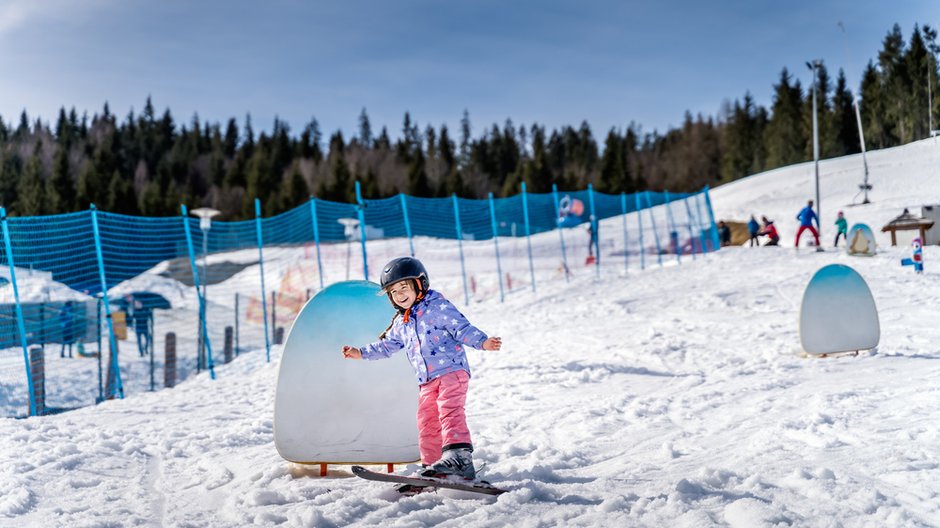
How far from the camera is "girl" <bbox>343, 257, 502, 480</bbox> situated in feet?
11.8

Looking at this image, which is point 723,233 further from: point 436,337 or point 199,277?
point 436,337

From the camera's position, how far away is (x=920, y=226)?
9125 millimetres

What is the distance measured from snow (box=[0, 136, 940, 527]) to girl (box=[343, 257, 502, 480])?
13.0 inches

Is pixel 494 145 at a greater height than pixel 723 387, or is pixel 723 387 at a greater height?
pixel 494 145

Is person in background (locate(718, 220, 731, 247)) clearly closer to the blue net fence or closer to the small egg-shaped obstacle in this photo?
the blue net fence

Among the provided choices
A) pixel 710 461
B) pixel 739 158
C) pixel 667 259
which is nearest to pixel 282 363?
pixel 710 461

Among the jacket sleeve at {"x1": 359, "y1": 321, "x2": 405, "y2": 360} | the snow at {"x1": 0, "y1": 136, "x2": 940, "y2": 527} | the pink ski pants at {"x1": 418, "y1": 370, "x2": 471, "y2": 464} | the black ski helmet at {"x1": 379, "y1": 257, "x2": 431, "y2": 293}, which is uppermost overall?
the black ski helmet at {"x1": 379, "y1": 257, "x2": 431, "y2": 293}

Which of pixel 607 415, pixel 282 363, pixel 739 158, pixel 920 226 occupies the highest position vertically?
pixel 739 158

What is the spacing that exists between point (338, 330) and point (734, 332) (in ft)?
24.0

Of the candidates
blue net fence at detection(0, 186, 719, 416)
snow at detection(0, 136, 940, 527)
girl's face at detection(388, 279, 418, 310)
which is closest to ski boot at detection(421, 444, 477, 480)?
snow at detection(0, 136, 940, 527)

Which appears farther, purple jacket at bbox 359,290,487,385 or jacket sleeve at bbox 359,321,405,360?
jacket sleeve at bbox 359,321,405,360

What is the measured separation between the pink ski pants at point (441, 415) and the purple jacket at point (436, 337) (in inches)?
2.0

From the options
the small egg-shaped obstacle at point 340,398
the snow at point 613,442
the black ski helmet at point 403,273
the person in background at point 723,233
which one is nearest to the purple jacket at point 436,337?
the black ski helmet at point 403,273

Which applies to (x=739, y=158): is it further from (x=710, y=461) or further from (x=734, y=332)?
(x=710, y=461)
